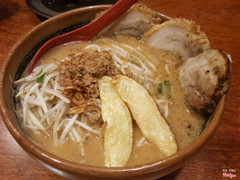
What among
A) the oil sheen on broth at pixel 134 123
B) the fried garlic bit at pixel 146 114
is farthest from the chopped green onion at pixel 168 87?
the fried garlic bit at pixel 146 114

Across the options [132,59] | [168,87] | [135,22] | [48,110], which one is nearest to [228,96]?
[168,87]

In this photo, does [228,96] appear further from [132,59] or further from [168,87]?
[132,59]

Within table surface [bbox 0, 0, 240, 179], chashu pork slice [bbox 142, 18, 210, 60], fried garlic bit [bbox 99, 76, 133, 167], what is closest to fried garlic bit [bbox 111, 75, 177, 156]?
fried garlic bit [bbox 99, 76, 133, 167]

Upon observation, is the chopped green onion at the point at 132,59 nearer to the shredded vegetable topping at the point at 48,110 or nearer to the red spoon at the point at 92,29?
the red spoon at the point at 92,29

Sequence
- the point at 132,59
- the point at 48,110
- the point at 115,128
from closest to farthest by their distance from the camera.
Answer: the point at 115,128 < the point at 48,110 < the point at 132,59

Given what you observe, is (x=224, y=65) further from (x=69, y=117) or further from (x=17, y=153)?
(x=17, y=153)

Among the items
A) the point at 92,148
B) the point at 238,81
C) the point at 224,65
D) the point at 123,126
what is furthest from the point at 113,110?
the point at 238,81
